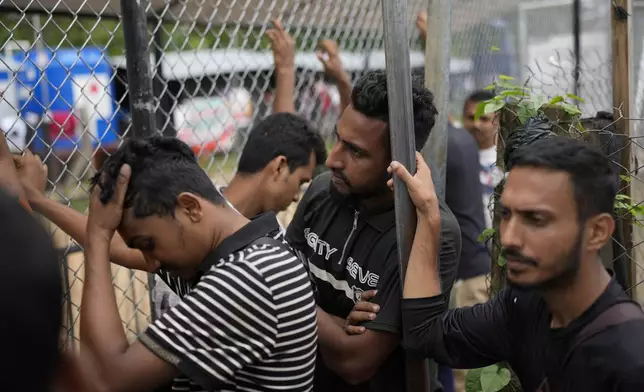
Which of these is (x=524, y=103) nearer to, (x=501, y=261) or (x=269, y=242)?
(x=501, y=261)

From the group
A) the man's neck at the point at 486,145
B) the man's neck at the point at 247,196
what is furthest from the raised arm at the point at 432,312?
the man's neck at the point at 486,145

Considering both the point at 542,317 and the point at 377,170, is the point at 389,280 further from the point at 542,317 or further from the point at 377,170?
the point at 542,317

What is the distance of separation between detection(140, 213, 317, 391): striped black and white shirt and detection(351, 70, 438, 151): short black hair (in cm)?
75

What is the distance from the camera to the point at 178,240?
212 centimetres

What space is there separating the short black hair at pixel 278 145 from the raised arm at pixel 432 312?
122cm

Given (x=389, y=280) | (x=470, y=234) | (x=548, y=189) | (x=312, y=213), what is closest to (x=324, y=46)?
(x=470, y=234)

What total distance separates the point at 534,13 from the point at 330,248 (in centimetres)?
703

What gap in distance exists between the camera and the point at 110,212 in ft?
7.00

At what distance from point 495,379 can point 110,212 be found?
1572 mm

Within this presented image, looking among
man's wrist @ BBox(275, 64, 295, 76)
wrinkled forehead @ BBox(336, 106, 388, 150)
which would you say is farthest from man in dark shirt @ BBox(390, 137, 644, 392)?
man's wrist @ BBox(275, 64, 295, 76)

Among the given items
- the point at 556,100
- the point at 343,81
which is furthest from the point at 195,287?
the point at 343,81

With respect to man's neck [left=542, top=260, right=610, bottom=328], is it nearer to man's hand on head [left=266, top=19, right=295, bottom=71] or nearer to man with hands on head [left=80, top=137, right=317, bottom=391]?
man with hands on head [left=80, top=137, right=317, bottom=391]

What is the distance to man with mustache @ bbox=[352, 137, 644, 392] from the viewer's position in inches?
73.0

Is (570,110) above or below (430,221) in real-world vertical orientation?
above
